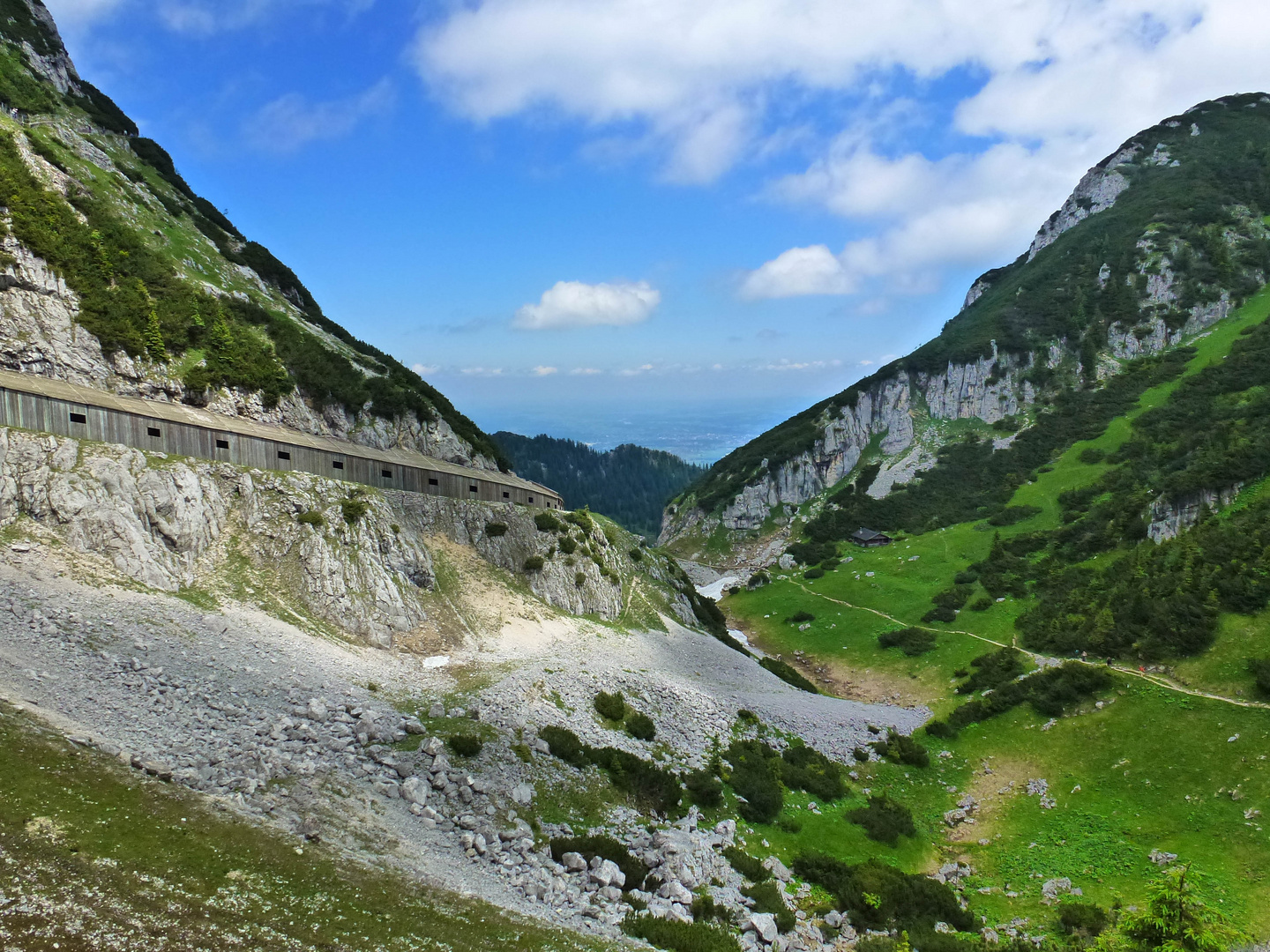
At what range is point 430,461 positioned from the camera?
6284cm

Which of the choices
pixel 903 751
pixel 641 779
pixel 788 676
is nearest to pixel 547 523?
pixel 788 676

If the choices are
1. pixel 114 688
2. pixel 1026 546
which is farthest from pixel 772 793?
pixel 1026 546

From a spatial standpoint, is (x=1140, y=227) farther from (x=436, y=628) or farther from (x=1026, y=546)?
(x=436, y=628)

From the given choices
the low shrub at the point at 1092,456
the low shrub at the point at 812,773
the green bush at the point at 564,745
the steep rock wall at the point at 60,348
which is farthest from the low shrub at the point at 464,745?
the low shrub at the point at 1092,456

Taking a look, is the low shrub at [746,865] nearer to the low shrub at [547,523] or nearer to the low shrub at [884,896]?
the low shrub at [884,896]

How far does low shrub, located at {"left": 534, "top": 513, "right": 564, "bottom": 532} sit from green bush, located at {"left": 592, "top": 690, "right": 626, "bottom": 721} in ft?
76.8

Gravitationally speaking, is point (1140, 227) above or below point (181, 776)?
above

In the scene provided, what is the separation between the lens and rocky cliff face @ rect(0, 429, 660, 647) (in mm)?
34844

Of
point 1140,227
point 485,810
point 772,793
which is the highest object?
point 1140,227

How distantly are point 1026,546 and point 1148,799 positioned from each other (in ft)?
222

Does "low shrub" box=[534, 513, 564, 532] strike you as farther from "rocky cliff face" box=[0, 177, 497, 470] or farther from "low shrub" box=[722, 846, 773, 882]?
"low shrub" box=[722, 846, 773, 882]

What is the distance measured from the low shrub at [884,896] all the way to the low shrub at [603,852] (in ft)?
33.0

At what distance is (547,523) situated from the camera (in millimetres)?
63344

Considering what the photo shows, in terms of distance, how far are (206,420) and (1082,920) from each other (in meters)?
56.8
